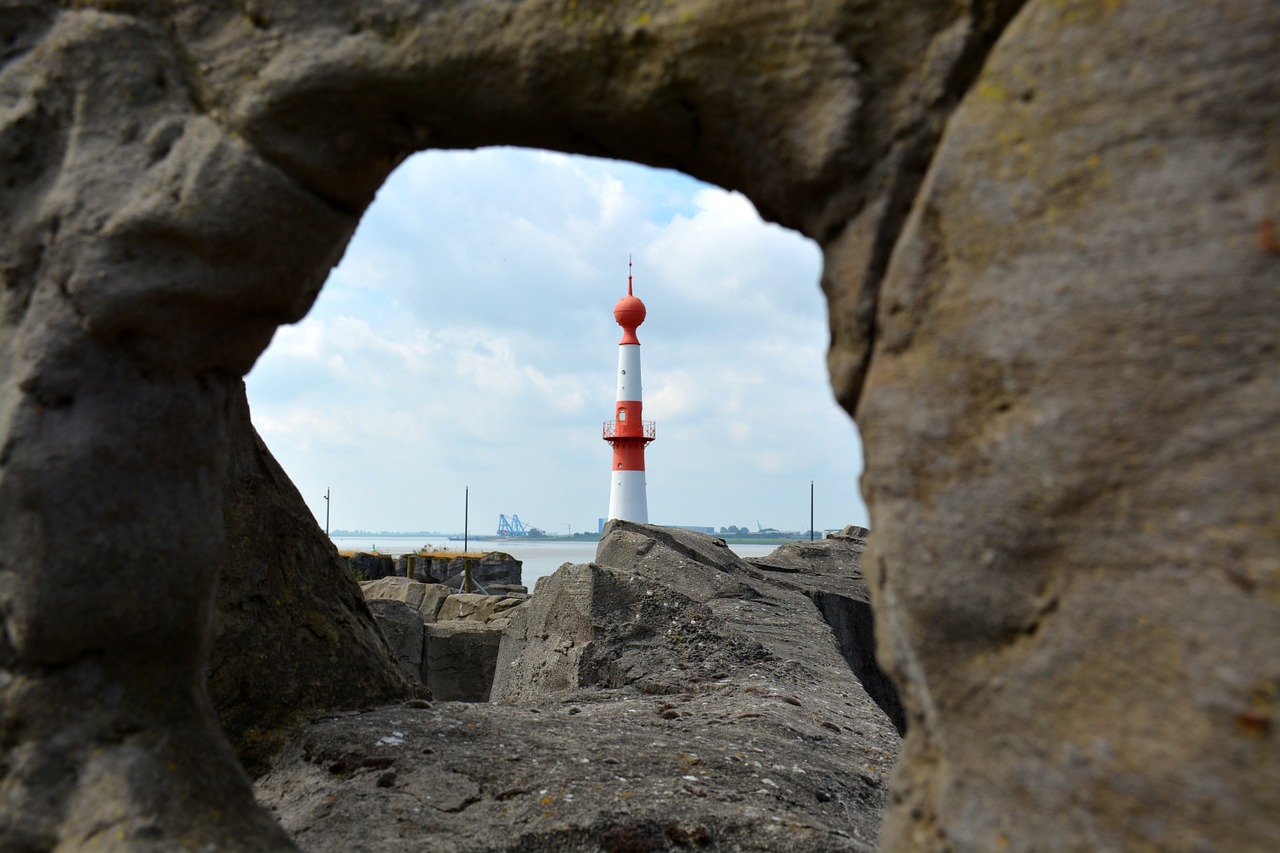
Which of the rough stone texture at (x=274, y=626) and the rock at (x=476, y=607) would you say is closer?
the rough stone texture at (x=274, y=626)

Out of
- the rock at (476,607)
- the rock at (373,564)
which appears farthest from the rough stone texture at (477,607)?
the rock at (373,564)

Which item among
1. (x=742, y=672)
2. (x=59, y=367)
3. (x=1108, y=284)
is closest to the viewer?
(x=1108, y=284)

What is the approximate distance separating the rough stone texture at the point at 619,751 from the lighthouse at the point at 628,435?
14108 mm

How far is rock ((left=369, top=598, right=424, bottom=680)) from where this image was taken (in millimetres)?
7887

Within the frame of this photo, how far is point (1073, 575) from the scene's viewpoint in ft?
4.87

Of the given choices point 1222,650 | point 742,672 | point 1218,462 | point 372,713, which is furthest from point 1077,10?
point 742,672

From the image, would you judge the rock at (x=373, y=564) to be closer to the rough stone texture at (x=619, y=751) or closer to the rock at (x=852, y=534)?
the rock at (x=852, y=534)

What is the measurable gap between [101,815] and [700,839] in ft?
5.46

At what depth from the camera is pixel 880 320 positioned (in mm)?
1798

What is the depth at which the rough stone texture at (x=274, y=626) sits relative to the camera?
12.7ft

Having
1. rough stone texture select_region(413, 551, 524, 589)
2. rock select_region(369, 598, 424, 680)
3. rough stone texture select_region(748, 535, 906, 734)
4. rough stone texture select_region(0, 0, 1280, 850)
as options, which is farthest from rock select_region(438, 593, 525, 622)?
rough stone texture select_region(0, 0, 1280, 850)

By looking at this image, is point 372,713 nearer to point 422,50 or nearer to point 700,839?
point 700,839

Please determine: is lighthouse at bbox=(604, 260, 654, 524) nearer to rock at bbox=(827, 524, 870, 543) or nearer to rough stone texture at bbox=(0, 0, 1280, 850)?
rock at bbox=(827, 524, 870, 543)

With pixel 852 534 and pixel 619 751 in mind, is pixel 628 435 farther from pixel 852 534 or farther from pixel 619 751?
pixel 619 751
